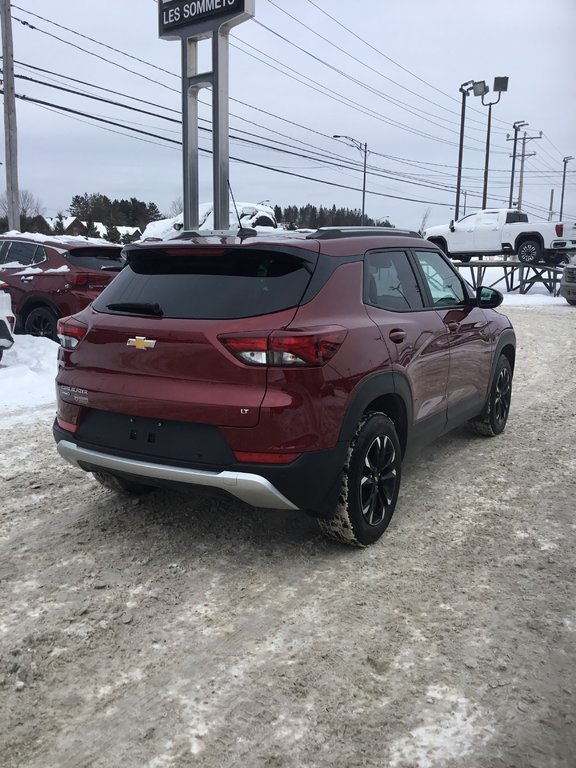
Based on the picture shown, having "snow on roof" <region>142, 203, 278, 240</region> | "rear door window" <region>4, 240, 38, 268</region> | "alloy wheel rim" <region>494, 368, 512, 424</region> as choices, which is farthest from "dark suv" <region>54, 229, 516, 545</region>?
"snow on roof" <region>142, 203, 278, 240</region>

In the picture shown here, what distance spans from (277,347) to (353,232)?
122 cm

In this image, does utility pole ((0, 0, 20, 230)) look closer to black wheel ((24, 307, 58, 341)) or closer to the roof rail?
black wheel ((24, 307, 58, 341))

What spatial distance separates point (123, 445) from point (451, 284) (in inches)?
114

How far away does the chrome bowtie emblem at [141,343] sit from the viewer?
11.1 ft

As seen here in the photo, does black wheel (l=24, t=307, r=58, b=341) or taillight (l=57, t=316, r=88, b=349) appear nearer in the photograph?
taillight (l=57, t=316, r=88, b=349)

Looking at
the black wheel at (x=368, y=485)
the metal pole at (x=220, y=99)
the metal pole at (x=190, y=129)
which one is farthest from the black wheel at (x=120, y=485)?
the metal pole at (x=190, y=129)

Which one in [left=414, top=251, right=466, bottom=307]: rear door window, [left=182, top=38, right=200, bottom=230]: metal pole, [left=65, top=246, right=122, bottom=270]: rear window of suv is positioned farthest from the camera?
[left=182, top=38, right=200, bottom=230]: metal pole

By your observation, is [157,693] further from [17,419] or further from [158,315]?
[17,419]

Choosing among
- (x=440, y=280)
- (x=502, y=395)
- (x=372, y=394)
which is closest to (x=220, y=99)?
(x=502, y=395)

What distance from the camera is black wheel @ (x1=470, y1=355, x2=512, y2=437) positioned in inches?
234

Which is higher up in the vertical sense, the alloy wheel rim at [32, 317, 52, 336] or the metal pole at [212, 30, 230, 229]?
the metal pole at [212, 30, 230, 229]

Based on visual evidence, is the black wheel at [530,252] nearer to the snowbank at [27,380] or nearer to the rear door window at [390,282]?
the snowbank at [27,380]

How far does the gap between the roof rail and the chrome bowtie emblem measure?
103 centimetres

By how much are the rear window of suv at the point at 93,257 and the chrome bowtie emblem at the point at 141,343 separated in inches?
272
